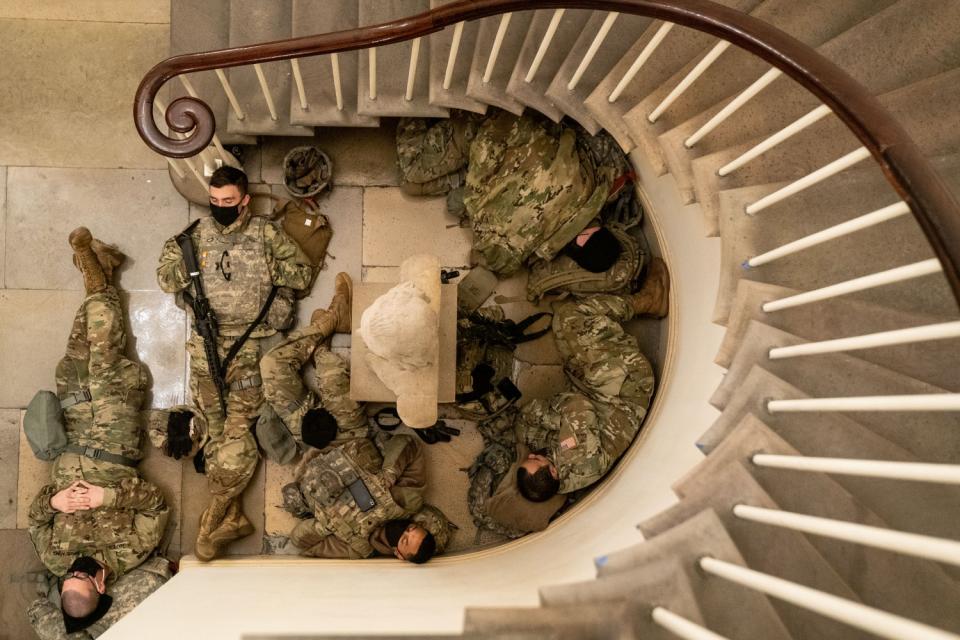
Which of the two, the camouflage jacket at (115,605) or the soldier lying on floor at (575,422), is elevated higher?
the soldier lying on floor at (575,422)

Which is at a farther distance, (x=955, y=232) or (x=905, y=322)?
(x=905, y=322)

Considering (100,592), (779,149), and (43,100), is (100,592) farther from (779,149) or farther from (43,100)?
(779,149)

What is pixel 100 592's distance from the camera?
10.8ft

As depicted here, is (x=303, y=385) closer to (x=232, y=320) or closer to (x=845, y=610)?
(x=232, y=320)

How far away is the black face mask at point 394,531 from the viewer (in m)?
3.19

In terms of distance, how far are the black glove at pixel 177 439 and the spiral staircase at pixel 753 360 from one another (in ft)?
2.87

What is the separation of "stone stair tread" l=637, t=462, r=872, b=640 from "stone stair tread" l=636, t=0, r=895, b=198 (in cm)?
114

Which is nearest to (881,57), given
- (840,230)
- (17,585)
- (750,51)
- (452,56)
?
(750,51)

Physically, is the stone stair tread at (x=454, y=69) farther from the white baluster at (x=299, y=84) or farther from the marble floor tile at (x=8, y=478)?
the marble floor tile at (x=8, y=478)

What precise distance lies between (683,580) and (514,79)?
7.12ft

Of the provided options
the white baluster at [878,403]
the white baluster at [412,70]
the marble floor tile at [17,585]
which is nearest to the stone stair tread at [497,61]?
the white baluster at [412,70]

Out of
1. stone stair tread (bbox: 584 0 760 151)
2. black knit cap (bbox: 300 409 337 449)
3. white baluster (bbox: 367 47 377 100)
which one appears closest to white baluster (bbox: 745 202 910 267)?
stone stair tread (bbox: 584 0 760 151)

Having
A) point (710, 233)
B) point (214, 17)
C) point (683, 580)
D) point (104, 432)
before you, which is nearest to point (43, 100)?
point (214, 17)

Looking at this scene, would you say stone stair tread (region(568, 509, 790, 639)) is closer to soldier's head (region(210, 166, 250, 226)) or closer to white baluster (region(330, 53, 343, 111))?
white baluster (region(330, 53, 343, 111))
